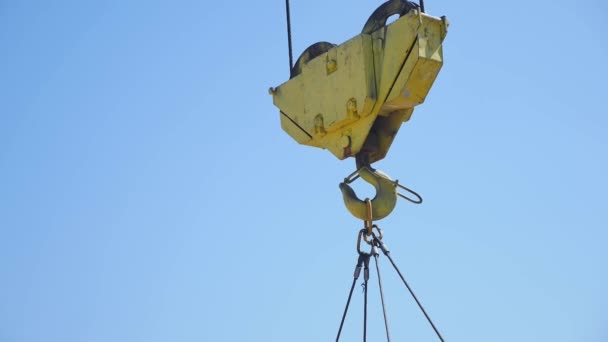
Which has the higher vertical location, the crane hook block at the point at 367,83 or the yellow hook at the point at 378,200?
the crane hook block at the point at 367,83

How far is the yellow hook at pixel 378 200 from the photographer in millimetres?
7477

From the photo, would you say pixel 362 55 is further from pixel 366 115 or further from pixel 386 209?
pixel 386 209

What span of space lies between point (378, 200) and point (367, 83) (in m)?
0.62

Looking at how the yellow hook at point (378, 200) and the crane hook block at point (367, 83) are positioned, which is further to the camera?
the yellow hook at point (378, 200)

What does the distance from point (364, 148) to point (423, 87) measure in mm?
510

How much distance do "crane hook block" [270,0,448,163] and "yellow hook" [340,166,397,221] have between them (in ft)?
0.55

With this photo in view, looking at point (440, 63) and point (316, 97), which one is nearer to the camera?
point (440, 63)

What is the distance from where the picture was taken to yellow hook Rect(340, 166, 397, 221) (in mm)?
7477

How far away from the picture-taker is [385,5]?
7.49m

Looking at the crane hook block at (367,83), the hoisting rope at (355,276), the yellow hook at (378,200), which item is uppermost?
the crane hook block at (367,83)

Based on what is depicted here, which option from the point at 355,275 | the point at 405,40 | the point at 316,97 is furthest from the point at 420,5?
the point at 355,275

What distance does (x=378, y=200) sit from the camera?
7492 millimetres

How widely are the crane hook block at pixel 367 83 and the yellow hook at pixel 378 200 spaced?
17cm

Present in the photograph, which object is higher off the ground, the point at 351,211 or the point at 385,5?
the point at 385,5
